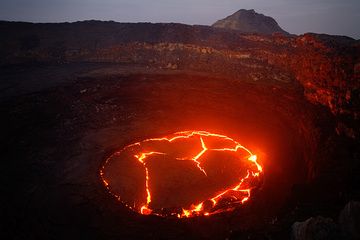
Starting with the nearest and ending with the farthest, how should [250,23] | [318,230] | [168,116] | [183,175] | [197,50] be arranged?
1. [318,230]
2. [183,175]
3. [168,116]
4. [197,50]
5. [250,23]

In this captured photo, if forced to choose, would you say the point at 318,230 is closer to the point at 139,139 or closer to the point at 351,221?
the point at 351,221

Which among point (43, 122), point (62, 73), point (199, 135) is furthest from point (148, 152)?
point (62, 73)

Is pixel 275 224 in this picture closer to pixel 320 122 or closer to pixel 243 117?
pixel 320 122

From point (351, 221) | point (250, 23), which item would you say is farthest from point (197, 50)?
point (250, 23)

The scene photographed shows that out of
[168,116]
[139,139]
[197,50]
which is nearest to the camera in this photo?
[139,139]

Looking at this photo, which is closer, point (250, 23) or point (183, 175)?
point (183, 175)

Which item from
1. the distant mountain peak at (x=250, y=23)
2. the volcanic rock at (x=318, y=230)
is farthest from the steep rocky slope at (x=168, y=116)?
the distant mountain peak at (x=250, y=23)

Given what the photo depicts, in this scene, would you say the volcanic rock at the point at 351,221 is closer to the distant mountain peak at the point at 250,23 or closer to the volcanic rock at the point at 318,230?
the volcanic rock at the point at 318,230
